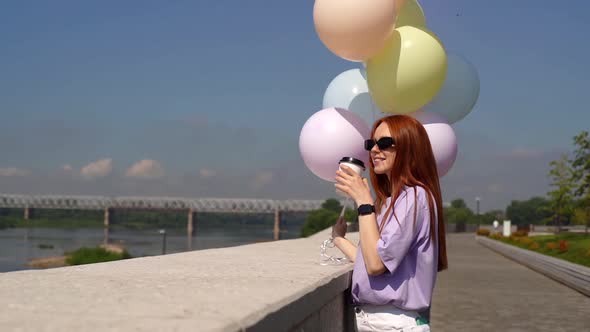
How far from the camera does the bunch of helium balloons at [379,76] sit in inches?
188

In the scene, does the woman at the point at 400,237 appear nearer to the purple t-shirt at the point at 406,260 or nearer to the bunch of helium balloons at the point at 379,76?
the purple t-shirt at the point at 406,260

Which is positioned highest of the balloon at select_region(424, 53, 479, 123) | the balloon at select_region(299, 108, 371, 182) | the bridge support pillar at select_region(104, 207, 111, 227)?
the balloon at select_region(424, 53, 479, 123)

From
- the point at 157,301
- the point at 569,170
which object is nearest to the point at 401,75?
the point at 157,301

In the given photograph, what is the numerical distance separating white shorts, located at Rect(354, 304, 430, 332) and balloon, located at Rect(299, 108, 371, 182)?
2.10 m

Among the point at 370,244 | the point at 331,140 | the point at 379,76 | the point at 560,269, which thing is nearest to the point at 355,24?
the point at 379,76

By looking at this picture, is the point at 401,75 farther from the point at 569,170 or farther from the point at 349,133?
the point at 569,170

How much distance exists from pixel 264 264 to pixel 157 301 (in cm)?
183

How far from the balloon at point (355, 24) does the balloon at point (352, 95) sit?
87cm

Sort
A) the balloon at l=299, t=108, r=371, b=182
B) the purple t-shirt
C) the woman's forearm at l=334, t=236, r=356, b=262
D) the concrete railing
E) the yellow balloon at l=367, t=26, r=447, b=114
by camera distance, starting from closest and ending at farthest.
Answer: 1. the purple t-shirt
2. the woman's forearm at l=334, t=236, r=356, b=262
3. the balloon at l=299, t=108, r=371, b=182
4. the yellow balloon at l=367, t=26, r=447, b=114
5. the concrete railing

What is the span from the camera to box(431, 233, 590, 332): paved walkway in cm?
762

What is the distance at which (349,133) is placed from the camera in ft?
15.5

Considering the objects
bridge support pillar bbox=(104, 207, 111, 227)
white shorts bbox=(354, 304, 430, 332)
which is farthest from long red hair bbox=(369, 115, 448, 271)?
bridge support pillar bbox=(104, 207, 111, 227)

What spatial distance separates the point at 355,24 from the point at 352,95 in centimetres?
133

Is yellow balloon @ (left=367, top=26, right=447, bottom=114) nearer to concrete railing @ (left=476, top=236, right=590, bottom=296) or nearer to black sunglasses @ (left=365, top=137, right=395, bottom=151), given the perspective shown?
black sunglasses @ (left=365, top=137, right=395, bottom=151)
